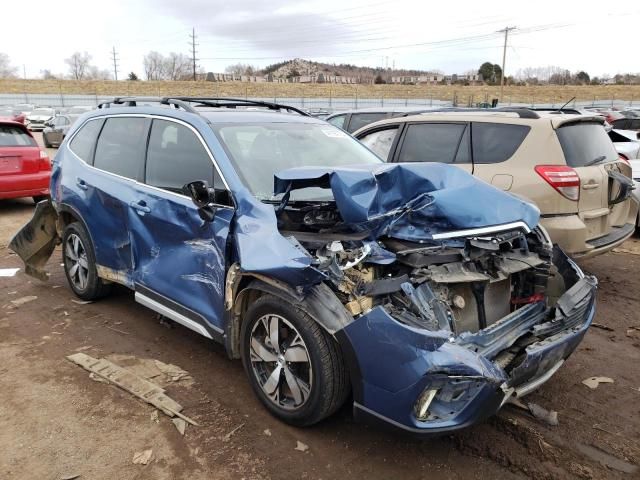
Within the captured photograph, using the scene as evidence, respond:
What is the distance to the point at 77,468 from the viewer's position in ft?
9.03

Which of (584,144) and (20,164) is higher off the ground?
(584,144)

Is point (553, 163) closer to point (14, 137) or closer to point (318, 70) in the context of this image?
point (14, 137)

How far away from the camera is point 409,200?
3197 mm

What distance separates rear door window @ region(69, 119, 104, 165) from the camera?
4.91 m

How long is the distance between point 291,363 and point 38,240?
3.81 metres

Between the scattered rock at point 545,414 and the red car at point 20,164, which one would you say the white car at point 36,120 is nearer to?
the red car at point 20,164

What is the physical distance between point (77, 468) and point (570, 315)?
2.91 meters

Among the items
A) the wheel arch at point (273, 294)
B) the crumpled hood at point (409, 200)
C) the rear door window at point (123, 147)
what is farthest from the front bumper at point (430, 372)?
the rear door window at point (123, 147)

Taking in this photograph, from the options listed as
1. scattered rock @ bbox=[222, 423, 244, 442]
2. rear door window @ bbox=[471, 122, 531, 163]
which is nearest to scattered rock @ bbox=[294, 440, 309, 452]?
scattered rock @ bbox=[222, 423, 244, 442]

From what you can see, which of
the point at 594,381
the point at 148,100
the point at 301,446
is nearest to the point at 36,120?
the point at 148,100

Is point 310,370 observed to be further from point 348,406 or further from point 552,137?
point 552,137

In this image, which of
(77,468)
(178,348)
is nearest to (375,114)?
(178,348)

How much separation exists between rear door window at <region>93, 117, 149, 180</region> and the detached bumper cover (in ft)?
8.40

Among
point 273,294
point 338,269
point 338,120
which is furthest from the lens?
point 338,120
